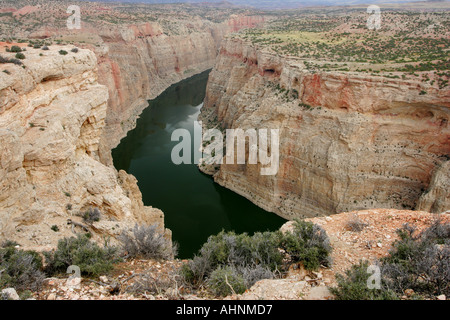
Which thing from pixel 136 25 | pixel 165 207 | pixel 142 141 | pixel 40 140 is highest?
pixel 136 25

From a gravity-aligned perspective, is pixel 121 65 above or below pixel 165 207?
above

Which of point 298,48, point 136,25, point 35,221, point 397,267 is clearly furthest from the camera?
point 136,25

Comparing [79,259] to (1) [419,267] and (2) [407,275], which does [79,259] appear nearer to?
(2) [407,275]

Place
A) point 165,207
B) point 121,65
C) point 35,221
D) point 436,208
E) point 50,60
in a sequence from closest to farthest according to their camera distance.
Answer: point 35,221
point 50,60
point 436,208
point 165,207
point 121,65

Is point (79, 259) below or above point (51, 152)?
below

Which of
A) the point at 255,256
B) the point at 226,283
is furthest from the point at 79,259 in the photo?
the point at 255,256

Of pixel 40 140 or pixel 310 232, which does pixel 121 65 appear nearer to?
pixel 40 140

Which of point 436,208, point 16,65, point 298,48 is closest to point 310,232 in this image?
point 16,65
